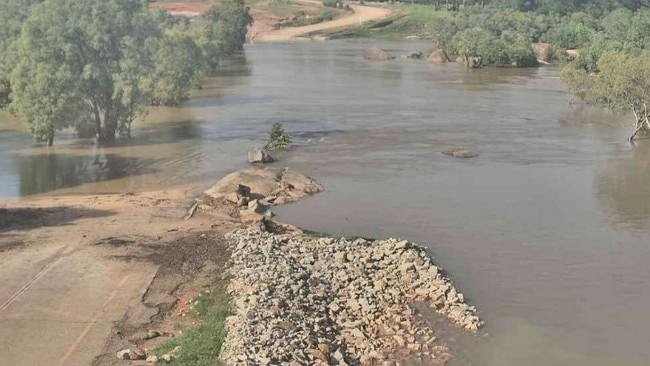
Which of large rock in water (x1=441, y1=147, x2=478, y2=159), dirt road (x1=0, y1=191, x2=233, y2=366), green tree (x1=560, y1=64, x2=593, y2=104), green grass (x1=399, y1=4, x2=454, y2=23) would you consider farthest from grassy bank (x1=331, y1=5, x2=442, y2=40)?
dirt road (x1=0, y1=191, x2=233, y2=366)

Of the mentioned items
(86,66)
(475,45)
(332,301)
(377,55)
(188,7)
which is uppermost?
(188,7)

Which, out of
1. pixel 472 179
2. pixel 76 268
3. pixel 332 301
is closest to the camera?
pixel 332 301

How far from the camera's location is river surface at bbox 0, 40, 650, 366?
Result: 29.9 m

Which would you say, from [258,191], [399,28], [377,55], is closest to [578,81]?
[258,191]

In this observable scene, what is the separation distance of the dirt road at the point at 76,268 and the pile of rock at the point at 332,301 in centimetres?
392

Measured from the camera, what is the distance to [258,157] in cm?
5500

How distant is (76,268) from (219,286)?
627cm

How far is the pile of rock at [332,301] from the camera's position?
25.0 meters

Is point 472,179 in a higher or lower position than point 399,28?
lower

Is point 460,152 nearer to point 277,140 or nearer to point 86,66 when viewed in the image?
point 277,140

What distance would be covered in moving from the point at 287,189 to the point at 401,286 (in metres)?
17.5

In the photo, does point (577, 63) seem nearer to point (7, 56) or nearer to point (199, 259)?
point (7, 56)

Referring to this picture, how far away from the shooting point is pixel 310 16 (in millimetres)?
199000

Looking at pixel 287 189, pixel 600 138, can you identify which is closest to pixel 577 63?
pixel 600 138
